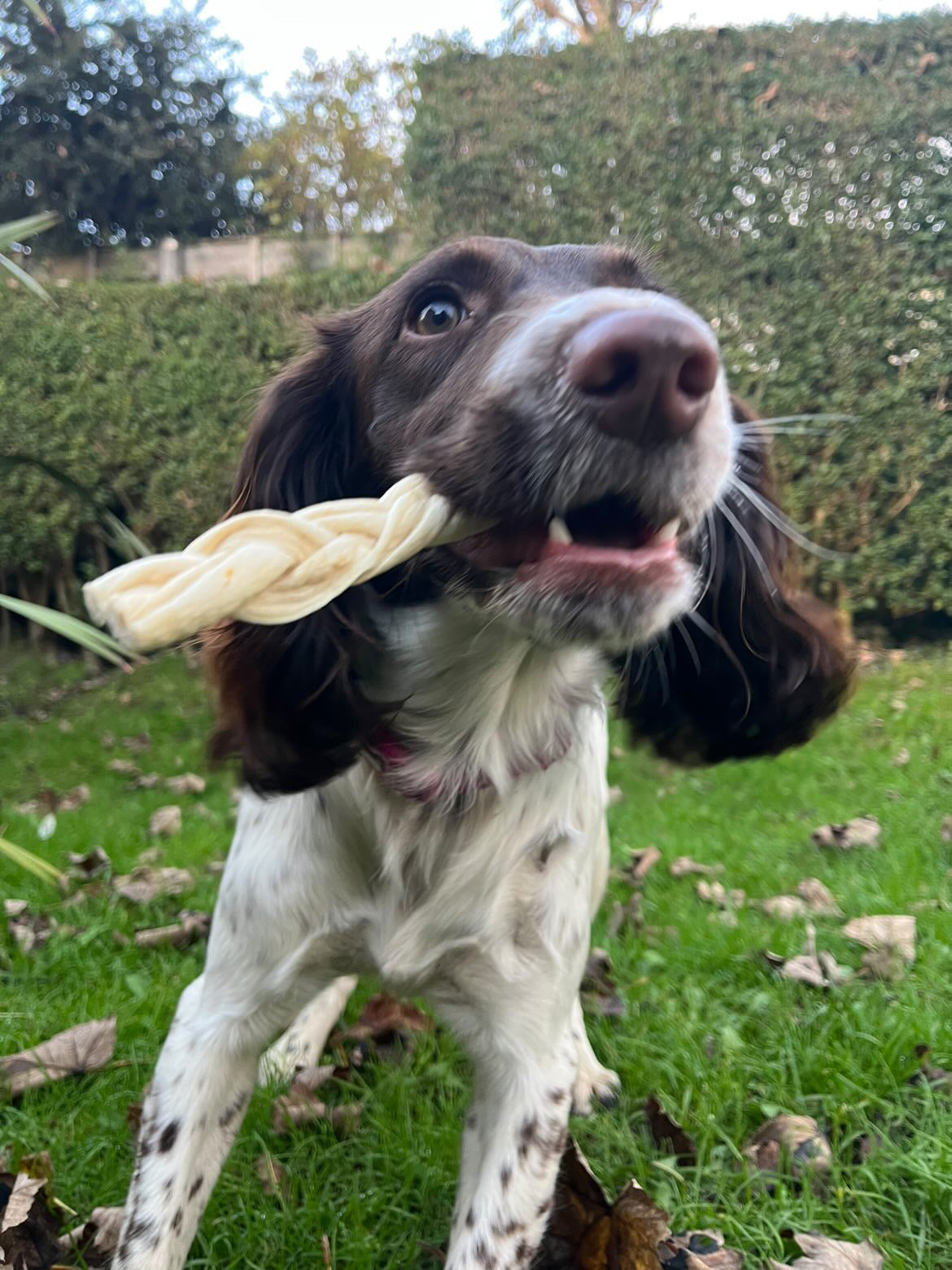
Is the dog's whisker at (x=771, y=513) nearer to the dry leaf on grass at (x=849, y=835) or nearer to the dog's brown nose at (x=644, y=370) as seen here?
the dog's brown nose at (x=644, y=370)

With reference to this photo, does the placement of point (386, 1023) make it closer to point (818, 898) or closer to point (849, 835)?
point (818, 898)

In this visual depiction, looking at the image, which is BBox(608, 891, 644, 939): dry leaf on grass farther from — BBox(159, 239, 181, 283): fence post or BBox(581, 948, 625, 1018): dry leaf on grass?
BBox(159, 239, 181, 283): fence post

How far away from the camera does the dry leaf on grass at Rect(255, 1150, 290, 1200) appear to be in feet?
5.43

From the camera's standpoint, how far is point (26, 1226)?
1.42m

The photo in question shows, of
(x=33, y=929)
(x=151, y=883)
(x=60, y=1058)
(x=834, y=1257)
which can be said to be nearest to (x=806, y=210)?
(x=151, y=883)

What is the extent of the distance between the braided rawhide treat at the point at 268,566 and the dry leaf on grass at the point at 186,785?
137 inches

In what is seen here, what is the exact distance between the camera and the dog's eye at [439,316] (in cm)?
147

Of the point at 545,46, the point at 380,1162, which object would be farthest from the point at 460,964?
the point at 545,46

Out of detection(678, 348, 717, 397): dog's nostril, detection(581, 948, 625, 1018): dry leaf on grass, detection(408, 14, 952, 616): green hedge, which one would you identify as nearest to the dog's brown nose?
detection(678, 348, 717, 397): dog's nostril

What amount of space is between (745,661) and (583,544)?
685 mm

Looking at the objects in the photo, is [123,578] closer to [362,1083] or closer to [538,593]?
[538,593]

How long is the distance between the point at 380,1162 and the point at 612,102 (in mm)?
6528

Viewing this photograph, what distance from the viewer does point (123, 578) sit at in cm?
90

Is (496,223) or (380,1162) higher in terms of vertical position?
(496,223)
